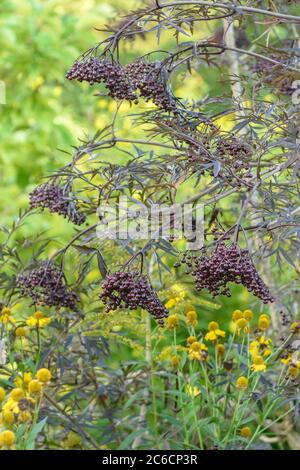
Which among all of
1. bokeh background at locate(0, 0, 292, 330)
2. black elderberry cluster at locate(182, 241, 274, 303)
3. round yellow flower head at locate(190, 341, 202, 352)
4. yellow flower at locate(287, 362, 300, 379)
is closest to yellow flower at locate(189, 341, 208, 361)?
round yellow flower head at locate(190, 341, 202, 352)

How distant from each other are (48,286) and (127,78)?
0.50 m

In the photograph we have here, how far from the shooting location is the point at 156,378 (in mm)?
2496

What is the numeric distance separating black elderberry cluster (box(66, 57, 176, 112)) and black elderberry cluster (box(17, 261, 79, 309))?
43 centimetres

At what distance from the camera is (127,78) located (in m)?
1.83

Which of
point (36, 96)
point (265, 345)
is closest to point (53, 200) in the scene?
point (265, 345)

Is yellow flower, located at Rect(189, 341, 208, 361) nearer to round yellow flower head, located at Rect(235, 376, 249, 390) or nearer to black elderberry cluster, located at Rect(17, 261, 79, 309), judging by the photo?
round yellow flower head, located at Rect(235, 376, 249, 390)

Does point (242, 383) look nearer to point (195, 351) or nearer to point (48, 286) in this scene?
point (195, 351)

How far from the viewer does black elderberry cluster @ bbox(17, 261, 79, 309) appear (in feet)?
6.51

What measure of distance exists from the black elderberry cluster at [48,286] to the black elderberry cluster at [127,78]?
430 millimetres

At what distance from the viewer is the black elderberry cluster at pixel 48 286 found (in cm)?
198

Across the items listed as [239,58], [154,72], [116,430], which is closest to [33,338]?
[116,430]

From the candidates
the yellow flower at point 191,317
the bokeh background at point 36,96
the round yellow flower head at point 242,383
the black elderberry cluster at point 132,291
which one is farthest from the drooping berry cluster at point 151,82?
the bokeh background at point 36,96

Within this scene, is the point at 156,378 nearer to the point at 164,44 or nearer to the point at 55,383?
the point at 55,383
